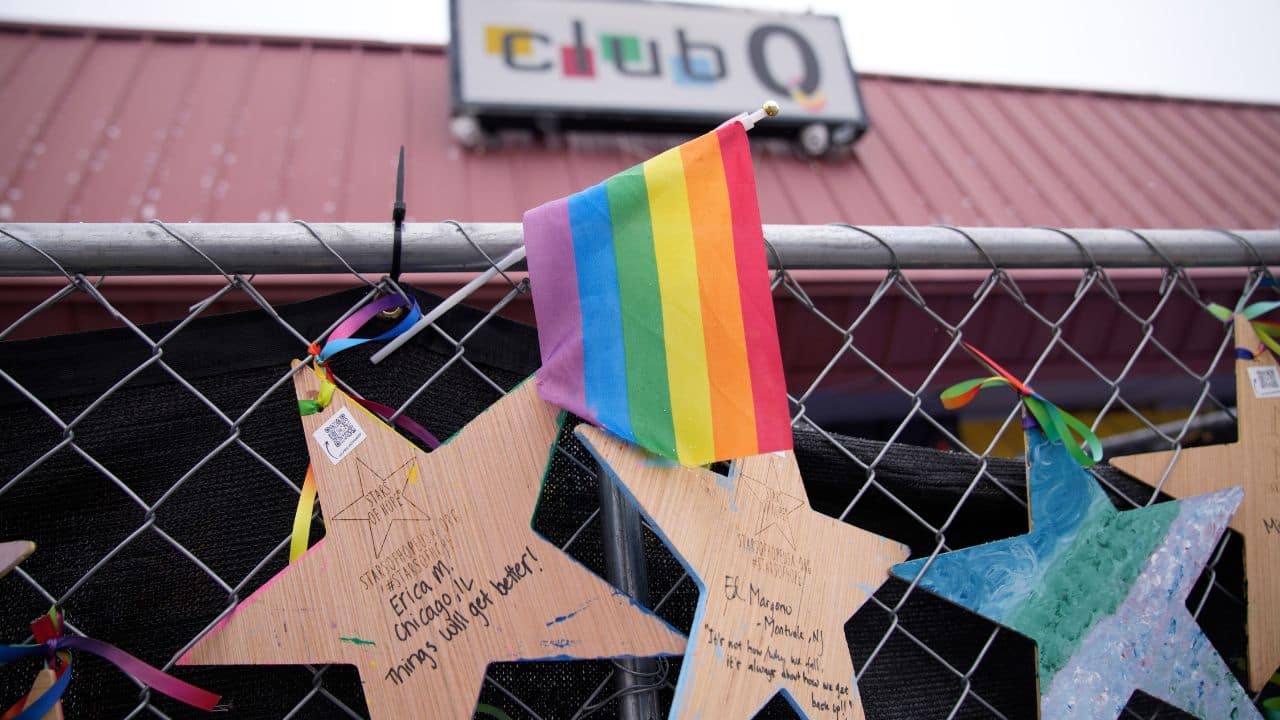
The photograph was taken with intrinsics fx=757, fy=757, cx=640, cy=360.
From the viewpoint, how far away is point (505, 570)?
74 cm

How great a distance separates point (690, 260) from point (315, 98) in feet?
12.5

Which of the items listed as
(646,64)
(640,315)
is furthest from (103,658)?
Result: (646,64)

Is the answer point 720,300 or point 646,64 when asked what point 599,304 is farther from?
point 646,64

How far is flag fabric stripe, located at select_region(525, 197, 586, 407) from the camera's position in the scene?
767mm

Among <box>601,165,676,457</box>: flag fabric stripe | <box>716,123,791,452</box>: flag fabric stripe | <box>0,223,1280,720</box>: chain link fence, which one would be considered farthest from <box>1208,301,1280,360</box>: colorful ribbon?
<box>601,165,676,457</box>: flag fabric stripe

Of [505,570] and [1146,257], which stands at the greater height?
[1146,257]

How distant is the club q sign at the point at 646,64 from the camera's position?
4012 mm

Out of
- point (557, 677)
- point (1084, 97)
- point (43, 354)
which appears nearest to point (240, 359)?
point (43, 354)

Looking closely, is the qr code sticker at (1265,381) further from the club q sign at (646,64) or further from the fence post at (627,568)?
the club q sign at (646,64)

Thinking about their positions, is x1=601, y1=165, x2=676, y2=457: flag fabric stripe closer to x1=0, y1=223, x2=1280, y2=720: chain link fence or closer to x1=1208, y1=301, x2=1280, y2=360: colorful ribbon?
x1=0, y1=223, x2=1280, y2=720: chain link fence

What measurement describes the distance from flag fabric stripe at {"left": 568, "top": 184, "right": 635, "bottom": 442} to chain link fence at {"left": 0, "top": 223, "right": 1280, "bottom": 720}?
12 centimetres

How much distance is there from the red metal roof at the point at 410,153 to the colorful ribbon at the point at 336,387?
2633 millimetres

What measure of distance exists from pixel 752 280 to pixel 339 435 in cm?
45

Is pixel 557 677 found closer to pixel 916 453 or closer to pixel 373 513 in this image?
pixel 373 513
